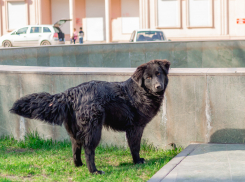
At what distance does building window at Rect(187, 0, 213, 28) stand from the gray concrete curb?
2677cm

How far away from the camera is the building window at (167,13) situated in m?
31.2

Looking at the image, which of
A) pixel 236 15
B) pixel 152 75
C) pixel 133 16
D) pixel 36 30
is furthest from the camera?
pixel 133 16

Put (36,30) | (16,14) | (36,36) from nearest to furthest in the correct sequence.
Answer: (36,36), (36,30), (16,14)

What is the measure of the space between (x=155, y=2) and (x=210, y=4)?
467cm

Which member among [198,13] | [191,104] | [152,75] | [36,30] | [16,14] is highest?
[16,14]

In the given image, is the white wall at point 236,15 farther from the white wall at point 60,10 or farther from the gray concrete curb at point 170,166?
the gray concrete curb at point 170,166

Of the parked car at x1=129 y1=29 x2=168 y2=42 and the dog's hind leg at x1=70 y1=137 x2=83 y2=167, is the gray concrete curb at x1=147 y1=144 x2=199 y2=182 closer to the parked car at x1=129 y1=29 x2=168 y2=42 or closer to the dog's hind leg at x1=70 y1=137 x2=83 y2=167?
the dog's hind leg at x1=70 y1=137 x2=83 y2=167

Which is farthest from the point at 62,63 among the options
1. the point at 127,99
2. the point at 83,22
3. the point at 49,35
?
the point at 83,22

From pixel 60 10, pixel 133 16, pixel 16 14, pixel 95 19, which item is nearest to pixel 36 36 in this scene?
pixel 16 14

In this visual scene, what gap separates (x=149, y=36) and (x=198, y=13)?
14.8 m

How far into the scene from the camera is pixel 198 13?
3080 centimetres

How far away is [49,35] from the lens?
24.5 meters

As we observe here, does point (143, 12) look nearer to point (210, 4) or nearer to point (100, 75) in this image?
point (210, 4)

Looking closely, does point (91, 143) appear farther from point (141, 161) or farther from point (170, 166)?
point (170, 166)
